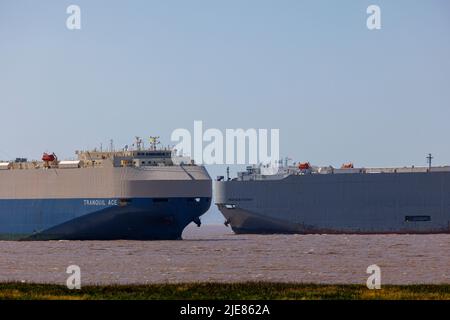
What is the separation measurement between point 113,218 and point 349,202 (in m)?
45.5

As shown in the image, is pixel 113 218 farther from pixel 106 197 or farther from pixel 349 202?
pixel 349 202

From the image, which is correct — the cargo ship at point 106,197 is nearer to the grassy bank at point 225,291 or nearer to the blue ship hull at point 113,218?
the blue ship hull at point 113,218

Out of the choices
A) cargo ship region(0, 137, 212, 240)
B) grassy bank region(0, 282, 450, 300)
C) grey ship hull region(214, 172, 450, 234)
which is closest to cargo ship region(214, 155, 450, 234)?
grey ship hull region(214, 172, 450, 234)

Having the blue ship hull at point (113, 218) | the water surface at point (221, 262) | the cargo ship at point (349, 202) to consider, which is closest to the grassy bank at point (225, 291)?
the water surface at point (221, 262)

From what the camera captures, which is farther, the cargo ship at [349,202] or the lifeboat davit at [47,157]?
the cargo ship at [349,202]

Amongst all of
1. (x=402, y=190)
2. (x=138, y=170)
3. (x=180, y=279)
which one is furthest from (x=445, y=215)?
(x=180, y=279)

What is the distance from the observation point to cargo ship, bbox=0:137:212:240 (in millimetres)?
119562

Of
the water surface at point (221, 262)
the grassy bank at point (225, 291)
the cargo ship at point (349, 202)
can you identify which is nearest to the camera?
the grassy bank at point (225, 291)

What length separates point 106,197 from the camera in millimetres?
121375

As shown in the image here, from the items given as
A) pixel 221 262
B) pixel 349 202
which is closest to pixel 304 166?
pixel 349 202

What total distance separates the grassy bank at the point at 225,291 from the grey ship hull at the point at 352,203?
103 meters

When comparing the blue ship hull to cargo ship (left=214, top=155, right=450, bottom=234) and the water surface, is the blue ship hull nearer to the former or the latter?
the water surface

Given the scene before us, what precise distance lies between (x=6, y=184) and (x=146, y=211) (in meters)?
18.8

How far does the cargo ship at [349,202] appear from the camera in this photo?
157 m
